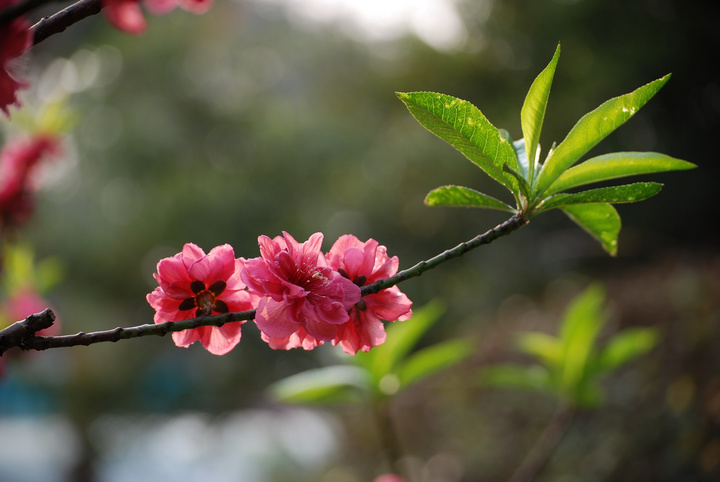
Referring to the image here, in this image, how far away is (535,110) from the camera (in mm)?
788

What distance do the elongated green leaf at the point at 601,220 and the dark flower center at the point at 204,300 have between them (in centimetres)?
49

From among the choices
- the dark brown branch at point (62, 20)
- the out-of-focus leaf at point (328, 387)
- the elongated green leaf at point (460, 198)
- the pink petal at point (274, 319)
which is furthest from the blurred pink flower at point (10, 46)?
the out-of-focus leaf at point (328, 387)

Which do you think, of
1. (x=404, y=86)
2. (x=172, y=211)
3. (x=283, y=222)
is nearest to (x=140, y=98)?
(x=172, y=211)

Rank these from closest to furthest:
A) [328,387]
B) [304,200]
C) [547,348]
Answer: [328,387] → [547,348] → [304,200]

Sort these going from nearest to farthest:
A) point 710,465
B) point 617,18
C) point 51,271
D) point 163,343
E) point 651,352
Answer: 1. point 51,271
2. point 710,465
3. point 651,352
4. point 617,18
5. point 163,343

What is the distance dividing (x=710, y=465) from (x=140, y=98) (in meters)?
7.29

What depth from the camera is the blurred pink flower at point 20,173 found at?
5.46 ft

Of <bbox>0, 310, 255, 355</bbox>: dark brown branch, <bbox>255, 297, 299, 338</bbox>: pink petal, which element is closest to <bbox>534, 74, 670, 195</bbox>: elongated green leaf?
<bbox>255, 297, 299, 338</bbox>: pink petal

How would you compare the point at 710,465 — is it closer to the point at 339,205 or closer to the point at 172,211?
the point at 339,205

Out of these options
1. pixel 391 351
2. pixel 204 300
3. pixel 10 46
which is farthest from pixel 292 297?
pixel 391 351

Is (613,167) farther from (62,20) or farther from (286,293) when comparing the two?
(62,20)

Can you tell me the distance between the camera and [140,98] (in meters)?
7.35

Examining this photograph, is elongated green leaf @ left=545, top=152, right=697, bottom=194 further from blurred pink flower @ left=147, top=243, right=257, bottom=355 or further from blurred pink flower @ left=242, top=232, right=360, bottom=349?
blurred pink flower @ left=147, top=243, right=257, bottom=355

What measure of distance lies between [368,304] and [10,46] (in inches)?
18.7
